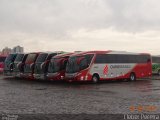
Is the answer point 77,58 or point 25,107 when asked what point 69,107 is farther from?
point 77,58

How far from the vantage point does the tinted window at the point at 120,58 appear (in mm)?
32412

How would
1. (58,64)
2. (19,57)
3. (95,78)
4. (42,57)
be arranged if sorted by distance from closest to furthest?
(95,78) → (58,64) → (42,57) → (19,57)

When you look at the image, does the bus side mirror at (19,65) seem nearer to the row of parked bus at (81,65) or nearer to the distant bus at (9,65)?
the row of parked bus at (81,65)

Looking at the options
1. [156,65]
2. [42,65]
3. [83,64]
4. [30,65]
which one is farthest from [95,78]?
[156,65]

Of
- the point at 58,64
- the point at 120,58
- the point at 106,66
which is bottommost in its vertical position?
the point at 106,66

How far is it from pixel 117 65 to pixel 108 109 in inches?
772

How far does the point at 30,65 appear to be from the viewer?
35.7 metres

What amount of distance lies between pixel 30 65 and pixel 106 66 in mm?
7084

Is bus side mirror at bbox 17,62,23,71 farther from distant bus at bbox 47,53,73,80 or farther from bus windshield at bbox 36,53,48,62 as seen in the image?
distant bus at bbox 47,53,73,80

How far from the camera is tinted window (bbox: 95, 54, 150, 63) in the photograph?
106ft

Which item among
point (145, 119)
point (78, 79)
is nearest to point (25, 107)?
point (145, 119)

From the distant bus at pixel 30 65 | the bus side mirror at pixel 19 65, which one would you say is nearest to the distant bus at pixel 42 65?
the distant bus at pixel 30 65

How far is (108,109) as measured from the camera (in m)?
14.7

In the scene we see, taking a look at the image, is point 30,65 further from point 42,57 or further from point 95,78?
point 95,78
